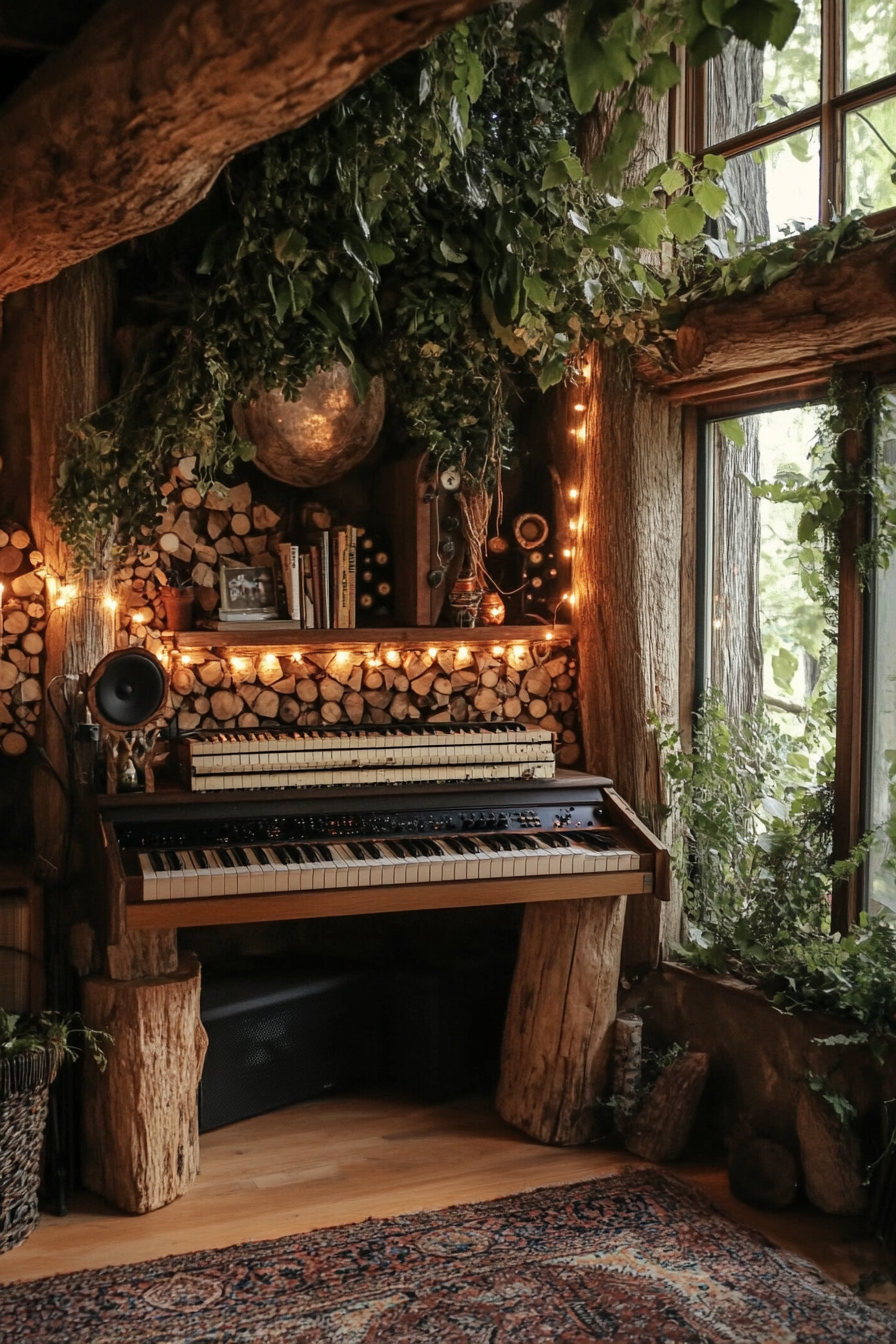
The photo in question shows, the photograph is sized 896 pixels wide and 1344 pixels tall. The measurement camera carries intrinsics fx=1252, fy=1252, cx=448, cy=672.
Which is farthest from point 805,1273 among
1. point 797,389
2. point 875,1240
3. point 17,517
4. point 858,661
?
point 17,517

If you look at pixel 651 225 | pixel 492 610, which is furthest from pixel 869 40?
pixel 492 610

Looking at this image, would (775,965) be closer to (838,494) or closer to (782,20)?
(838,494)

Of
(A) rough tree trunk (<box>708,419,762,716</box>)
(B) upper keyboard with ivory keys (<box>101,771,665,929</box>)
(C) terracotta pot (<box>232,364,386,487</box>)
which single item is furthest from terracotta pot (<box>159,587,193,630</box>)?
(A) rough tree trunk (<box>708,419,762,716</box>)

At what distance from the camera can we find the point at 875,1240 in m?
3.29

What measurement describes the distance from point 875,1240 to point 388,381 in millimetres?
2932

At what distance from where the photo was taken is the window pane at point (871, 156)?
3.44 meters

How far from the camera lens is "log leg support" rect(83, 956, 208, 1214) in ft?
11.2

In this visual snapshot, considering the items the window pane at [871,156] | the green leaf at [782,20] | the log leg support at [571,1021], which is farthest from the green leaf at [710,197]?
the log leg support at [571,1021]

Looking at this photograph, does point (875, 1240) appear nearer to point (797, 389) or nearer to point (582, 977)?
point (582, 977)

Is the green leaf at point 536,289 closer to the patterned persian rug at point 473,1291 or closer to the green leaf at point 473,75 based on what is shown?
the green leaf at point 473,75

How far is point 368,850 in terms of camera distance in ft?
12.0

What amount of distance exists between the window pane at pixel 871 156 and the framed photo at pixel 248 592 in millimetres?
2132

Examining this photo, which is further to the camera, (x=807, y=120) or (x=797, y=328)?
(x=807, y=120)

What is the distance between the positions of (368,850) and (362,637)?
2.76ft
